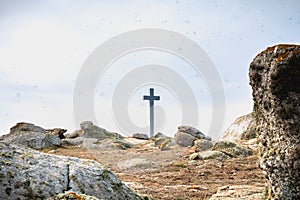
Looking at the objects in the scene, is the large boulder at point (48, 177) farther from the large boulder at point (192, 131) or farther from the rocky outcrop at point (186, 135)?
the large boulder at point (192, 131)

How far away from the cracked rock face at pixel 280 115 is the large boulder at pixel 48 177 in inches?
84.4

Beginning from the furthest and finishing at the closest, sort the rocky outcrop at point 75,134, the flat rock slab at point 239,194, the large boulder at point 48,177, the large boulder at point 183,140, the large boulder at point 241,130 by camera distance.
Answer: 1. the rocky outcrop at point 75,134
2. the large boulder at point 183,140
3. the large boulder at point 241,130
4. the flat rock slab at point 239,194
5. the large boulder at point 48,177

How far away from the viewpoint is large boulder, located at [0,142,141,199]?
5004 mm

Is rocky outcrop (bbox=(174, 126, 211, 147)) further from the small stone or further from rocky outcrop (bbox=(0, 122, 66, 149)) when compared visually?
rocky outcrop (bbox=(0, 122, 66, 149))

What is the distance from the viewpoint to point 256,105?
645cm

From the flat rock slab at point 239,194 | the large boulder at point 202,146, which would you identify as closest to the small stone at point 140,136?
the large boulder at point 202,146

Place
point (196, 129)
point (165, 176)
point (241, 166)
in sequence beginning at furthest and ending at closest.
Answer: point (196, 129), point (241, 166), point (165, 176)

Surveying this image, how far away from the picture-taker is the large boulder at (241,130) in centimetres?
2773

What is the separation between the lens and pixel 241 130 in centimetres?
2862

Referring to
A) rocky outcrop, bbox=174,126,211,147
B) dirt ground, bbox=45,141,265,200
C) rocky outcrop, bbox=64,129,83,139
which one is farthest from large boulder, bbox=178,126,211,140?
dirt ground, bbox=45,141,265,200

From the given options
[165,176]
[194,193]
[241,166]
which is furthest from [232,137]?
[194,193]

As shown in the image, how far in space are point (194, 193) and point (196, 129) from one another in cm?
2476

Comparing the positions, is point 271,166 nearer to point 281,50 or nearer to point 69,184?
point 281,50

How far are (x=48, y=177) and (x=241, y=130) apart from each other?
2474 cm
